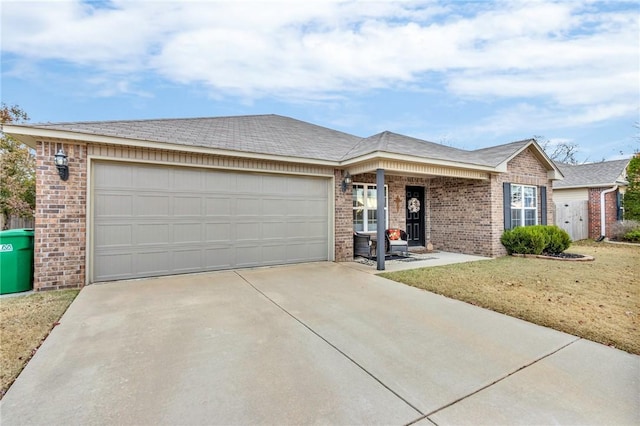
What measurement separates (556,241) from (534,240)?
924mm

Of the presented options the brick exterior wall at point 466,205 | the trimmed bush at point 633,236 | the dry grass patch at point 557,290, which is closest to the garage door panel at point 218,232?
the brick exterior wall at point 466,205

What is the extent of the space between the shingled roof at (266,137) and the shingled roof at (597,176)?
27.0ft

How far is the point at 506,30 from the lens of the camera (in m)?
7.75

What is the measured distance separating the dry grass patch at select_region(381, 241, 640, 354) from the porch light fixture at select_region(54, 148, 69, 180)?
6.55 metres

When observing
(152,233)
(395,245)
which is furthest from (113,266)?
(395,245)

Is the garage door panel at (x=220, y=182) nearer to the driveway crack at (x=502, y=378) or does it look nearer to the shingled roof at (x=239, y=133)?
the shingled roof at (x=239, y=133)

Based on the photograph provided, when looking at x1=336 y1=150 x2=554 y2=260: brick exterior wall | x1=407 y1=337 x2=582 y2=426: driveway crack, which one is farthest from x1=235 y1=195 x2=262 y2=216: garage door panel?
x1=407 y1=337 x2=582 y2=426: driveway crack

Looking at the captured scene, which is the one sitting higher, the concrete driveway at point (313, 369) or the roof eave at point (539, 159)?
the roof eave at point (539, 159)

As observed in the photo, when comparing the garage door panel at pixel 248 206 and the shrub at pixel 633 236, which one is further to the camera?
the shrub at pixel 633 236

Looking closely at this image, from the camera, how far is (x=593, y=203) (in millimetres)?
14812

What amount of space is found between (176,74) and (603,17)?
14.6 metres

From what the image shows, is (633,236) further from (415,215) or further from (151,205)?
(151,205)

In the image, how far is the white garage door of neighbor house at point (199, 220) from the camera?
225 inches

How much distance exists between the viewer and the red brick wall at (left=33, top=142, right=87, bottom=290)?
16.8ft
